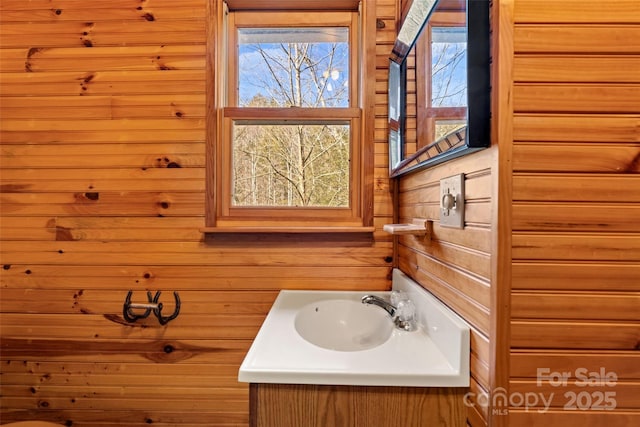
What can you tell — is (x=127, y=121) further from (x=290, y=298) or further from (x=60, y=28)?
(x=290, y=298)

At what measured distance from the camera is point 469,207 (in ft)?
2.19

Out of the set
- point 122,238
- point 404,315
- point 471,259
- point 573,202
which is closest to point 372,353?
point 404,315

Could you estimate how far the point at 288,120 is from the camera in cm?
136

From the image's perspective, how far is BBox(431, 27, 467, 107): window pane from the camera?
0.64 metres

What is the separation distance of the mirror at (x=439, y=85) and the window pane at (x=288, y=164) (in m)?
0.28

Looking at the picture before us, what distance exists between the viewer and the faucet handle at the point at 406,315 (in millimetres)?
944

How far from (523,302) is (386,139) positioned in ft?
2.95

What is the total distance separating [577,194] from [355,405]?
635mm

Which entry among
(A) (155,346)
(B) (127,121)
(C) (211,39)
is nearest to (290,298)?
(A) (155,346)

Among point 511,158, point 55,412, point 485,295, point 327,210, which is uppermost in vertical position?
point 511,158

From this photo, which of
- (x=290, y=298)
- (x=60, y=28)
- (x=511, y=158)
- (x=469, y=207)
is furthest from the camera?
(x=60, y=28)

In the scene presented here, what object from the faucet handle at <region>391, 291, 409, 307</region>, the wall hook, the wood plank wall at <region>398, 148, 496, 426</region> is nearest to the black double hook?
the wall hook

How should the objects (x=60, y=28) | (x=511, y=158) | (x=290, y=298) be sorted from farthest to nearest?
(x=60, y=28) < (x=290, y=298) < (x=511, y=158)

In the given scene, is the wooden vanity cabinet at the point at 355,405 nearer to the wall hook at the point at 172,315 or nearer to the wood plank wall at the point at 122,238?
the wood plank wall at the point at 122,238
